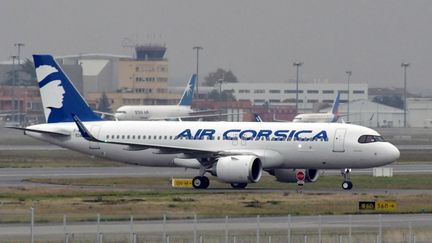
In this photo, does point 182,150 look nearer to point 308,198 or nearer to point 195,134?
point 195,134

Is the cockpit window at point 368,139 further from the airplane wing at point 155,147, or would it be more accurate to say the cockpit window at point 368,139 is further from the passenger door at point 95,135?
the passenger door at point 95,135

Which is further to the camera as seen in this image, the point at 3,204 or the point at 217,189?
the point at 217,189

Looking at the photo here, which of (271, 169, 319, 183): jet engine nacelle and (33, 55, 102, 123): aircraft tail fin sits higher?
(33, 55, 102, 123): aircraft tail fin

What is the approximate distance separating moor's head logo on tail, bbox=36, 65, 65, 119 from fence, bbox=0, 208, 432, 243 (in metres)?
27.8

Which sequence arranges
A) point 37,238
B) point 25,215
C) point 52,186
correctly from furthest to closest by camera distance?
point 52,186 → point 25,215 → point 37,238

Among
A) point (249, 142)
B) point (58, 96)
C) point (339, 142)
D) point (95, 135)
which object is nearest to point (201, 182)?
point (249, 142)

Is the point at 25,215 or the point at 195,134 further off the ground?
the point at 195,134

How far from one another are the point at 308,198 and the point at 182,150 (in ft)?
37.6

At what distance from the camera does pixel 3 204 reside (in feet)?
181

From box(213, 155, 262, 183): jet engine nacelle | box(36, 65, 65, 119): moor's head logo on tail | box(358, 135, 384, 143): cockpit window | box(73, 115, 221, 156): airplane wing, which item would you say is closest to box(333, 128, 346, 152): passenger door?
box(358, 135, 384, 143): cockpit window

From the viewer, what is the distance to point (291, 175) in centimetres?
7262

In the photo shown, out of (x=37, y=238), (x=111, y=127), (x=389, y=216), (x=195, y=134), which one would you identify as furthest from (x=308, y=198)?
(x=37, y=238)

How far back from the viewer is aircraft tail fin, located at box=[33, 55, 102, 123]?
252ft

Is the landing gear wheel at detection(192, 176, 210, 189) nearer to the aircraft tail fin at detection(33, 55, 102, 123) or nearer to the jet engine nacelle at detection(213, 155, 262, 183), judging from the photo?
the jet engine nacelle at detection(213, 155, 262, 183)
